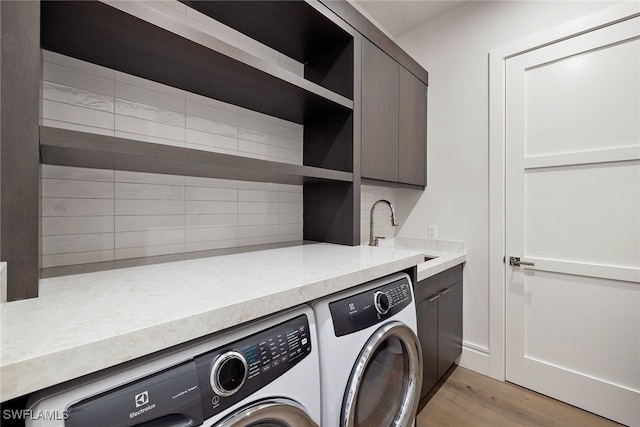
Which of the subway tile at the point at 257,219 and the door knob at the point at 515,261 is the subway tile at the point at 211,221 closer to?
the subway tile at the point at 257,219

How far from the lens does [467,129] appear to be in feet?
6.93

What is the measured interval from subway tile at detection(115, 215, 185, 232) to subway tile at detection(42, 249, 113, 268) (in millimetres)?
105

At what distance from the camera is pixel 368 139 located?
1612 mm

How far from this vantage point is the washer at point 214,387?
437 mm

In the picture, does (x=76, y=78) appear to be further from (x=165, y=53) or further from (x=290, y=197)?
(x=290, y=197)

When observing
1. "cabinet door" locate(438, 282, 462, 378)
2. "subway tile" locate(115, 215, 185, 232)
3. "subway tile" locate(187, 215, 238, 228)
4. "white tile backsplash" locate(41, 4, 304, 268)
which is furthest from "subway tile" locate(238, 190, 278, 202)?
"cabinet door" locate(438, 282, 462, 378)

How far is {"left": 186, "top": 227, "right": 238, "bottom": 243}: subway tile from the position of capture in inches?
50.4

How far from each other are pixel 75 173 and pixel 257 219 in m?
0.79

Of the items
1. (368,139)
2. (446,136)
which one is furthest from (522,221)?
(368,139)

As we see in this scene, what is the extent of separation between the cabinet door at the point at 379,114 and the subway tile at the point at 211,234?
80 cm

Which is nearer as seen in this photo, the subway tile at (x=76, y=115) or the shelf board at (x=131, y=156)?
the shelf board at (x=131, y=156)

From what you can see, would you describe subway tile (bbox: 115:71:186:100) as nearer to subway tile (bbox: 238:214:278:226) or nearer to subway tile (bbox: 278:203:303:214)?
subway tile (bbox: 238:214:278:226)

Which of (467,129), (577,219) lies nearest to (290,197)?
(467,129)

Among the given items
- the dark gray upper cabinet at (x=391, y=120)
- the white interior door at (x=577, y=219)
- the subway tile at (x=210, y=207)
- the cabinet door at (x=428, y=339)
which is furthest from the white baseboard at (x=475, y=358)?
the subway tile at (x=210, y=207)
